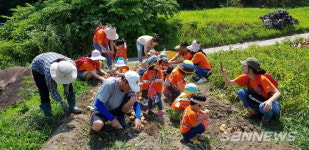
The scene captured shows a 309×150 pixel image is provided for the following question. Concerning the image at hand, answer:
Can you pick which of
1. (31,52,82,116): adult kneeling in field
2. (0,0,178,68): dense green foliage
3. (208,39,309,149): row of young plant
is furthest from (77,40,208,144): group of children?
(0,0,178,68): dense green foliage

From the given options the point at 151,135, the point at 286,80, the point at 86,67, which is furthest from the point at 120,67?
the point at 286,80

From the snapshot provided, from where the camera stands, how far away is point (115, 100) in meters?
4.72

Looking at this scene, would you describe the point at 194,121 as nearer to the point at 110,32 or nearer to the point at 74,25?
the point at 110,32

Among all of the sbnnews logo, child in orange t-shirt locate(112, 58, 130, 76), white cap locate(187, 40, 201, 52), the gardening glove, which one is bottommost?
the sbnnews logo

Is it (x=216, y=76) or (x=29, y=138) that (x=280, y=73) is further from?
(x=29, y=138)

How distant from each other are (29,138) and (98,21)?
620 cm

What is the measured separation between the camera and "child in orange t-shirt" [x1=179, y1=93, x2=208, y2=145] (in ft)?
14.0

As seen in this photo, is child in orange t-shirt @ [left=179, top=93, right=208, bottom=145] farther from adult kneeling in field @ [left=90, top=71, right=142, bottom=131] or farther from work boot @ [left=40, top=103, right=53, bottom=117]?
work boot @ [left=40, top=103, right=53, bottom=117]

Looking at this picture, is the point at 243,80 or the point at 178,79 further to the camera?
the point at 178,79

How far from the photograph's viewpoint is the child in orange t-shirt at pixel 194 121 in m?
4.25

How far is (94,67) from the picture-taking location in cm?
689

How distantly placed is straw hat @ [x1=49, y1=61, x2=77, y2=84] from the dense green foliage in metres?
5.59

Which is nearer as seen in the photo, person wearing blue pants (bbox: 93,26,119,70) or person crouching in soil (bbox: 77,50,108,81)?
person crouching in soil (bbox: 77,50,108,81)

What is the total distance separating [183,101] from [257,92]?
1.37 m
